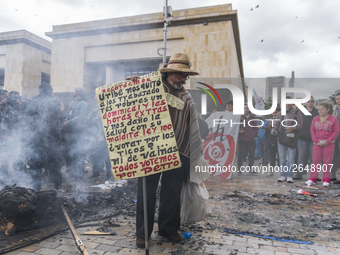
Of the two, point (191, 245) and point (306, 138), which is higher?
point (306, 138)

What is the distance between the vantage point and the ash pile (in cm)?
267

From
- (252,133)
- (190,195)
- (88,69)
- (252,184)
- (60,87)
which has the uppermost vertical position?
(88,69)

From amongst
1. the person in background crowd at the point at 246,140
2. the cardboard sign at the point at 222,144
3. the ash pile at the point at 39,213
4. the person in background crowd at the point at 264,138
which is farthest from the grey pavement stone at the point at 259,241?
the person in background crowd at the point at 264,138

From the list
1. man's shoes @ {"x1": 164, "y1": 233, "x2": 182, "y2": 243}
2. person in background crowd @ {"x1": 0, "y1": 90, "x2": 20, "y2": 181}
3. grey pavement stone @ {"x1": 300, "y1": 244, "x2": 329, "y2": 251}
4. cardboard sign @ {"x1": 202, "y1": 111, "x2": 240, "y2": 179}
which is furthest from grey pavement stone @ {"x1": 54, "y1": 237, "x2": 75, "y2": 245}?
cardboard sign @ {"x1": 202, "y1": 111, "x2": 240, "y2": 179}

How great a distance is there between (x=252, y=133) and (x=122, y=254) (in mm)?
5834

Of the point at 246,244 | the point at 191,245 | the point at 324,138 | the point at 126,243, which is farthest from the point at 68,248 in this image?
the point at 324,138

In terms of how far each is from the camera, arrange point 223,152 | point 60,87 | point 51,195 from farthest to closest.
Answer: point 60,87, point 223,152, point 51,195

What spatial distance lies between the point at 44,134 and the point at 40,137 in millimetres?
93

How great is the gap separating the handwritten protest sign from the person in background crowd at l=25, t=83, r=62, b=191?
2.76m

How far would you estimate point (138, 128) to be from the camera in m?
2.40

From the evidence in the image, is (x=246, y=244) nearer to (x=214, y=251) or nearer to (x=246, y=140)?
(x=214, y=251)

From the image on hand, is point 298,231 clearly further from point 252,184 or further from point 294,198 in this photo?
point 252,184

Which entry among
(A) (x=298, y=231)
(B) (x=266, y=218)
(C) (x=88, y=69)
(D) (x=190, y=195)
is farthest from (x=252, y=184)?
(C) (x=88, y=69)

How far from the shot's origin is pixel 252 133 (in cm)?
732
